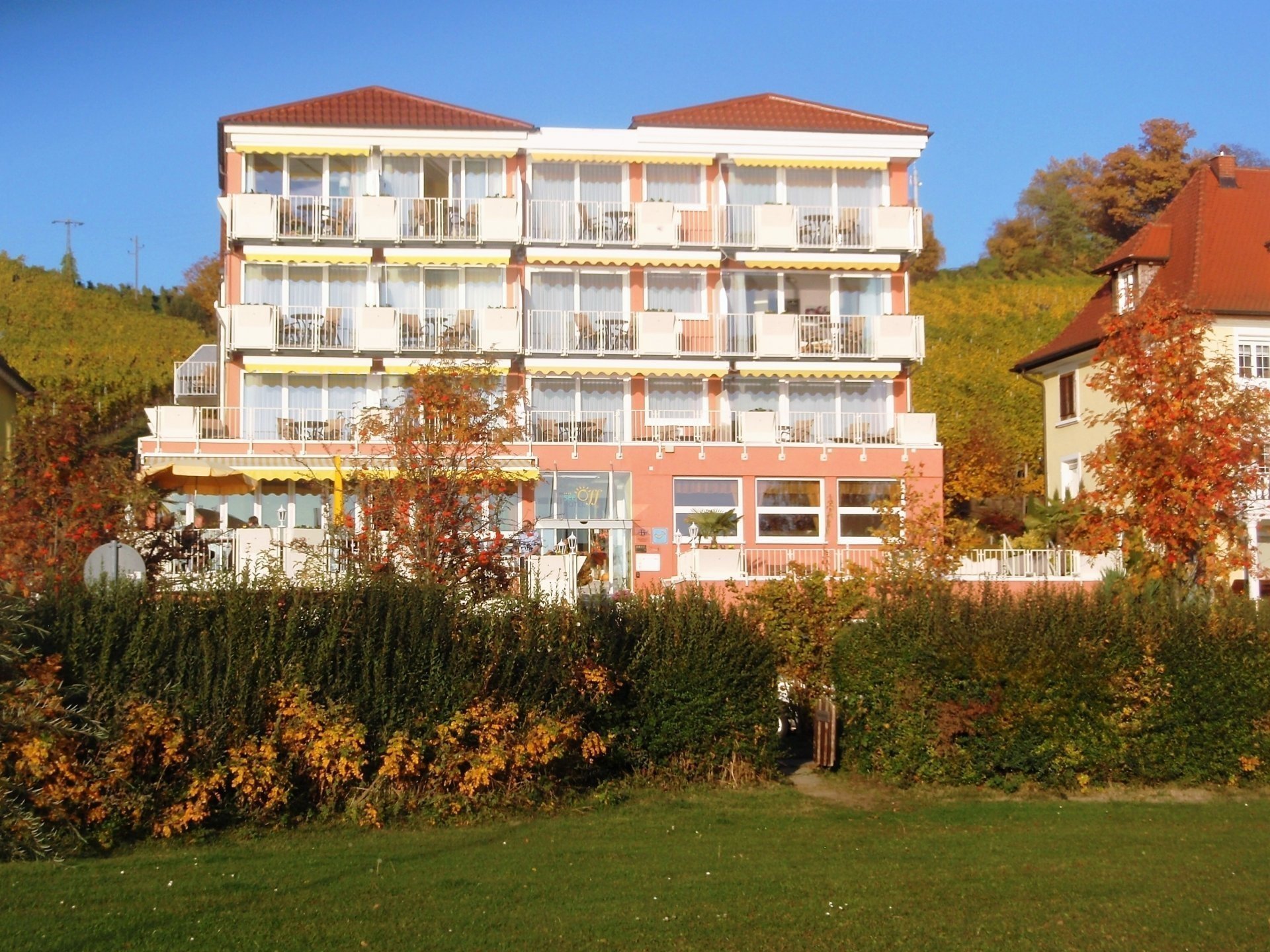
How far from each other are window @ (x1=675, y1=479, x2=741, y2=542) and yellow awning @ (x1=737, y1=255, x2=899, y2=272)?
21.8 ft

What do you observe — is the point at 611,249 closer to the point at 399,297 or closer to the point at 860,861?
the point at 399,297

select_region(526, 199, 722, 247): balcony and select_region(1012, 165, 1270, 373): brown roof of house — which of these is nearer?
select_region(1012, 165, 1270, 373): brown roof of house

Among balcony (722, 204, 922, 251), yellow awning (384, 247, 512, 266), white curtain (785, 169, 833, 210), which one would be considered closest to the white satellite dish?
yellow awning (384, 247, 512, 266)

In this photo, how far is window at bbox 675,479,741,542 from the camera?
3834cm

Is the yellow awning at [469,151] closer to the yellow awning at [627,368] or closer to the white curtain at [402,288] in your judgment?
the white curtain at [402,288]

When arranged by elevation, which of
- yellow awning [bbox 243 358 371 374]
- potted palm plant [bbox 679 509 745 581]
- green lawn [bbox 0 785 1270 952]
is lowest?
green lawn [bbox 0 785 1270 952]

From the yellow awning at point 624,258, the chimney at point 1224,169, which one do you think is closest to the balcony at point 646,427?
the yellow awning at point 624,258

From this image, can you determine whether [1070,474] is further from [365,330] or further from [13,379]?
[13,379]

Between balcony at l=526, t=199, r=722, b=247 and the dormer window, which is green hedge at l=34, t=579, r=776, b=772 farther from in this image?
the dormer window

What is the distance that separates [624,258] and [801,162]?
19.7ft

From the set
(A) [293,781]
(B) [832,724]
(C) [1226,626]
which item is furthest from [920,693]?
(A) [293,781]

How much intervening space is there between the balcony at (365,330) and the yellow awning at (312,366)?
297 mm

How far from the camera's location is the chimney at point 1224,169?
42000mm

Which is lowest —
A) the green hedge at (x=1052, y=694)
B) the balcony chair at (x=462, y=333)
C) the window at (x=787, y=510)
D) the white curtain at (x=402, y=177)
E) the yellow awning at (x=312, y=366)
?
the green hedge at (x=1052, y=694)
